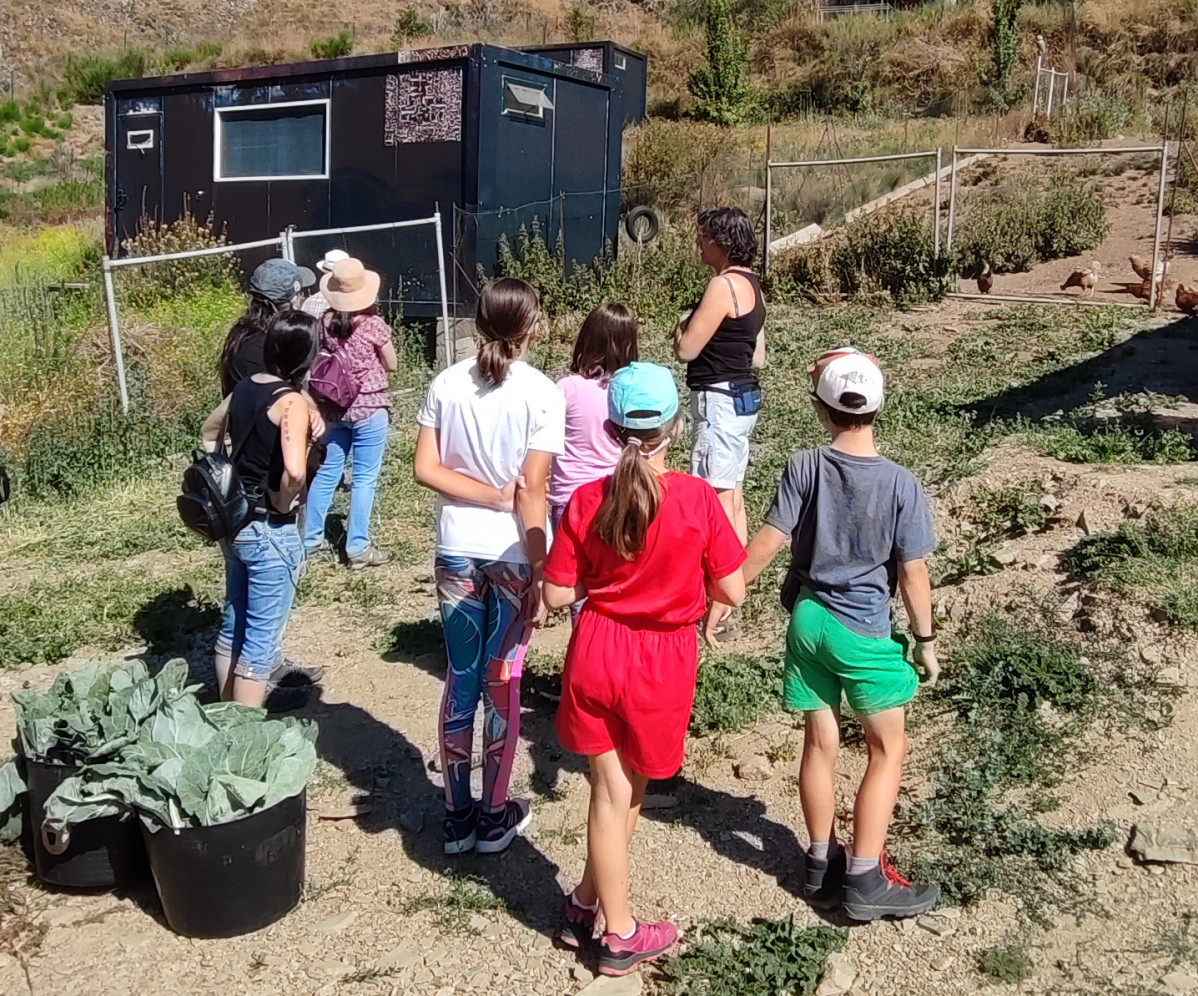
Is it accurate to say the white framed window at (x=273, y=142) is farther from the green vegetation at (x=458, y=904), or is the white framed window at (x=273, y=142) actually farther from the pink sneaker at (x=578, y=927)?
the pink sneaker at (x=578, y=927)

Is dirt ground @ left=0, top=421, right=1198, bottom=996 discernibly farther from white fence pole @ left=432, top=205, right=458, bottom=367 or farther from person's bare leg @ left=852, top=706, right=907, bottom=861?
white fence pole @ left=432, top=205, right=458, bottom=367

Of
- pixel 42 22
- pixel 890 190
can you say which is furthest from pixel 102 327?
pixel 42 22

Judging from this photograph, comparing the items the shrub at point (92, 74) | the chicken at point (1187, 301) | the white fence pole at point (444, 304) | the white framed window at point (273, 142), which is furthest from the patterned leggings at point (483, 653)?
the shrub at point (92, 74)

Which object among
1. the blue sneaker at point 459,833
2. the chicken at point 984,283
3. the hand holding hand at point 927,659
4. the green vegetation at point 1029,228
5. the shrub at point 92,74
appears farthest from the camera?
the shrub at point 92,74

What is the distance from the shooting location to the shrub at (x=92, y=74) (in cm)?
3825

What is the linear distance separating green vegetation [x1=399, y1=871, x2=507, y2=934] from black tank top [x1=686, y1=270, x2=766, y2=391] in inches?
90.9

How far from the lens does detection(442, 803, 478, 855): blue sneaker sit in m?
3.91

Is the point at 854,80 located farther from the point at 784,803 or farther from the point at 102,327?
the point at 784,803

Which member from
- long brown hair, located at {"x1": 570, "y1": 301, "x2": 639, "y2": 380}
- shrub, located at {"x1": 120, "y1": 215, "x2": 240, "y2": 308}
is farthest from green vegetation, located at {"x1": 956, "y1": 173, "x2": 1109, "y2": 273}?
long brown hair, located at {"x1": 570, "y1": 301, "x2": 639, "y2": 380}

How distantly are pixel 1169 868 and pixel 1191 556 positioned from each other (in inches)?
75.5

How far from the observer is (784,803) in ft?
13.9

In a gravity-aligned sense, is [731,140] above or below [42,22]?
below

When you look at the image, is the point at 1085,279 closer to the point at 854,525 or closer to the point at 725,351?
the point at 725,351

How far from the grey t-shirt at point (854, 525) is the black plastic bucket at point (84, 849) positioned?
2200mm
